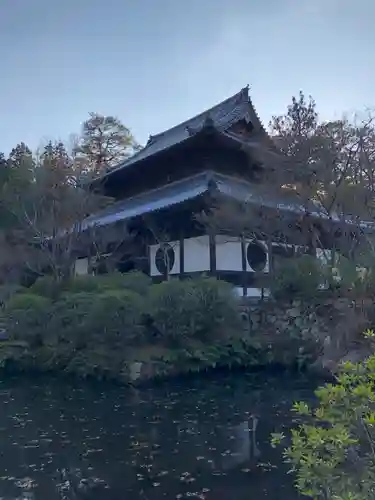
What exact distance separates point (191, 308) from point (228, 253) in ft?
11.0

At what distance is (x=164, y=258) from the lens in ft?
47.3

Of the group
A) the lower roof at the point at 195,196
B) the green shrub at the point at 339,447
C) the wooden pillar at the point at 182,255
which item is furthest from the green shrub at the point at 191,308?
the green shrub at the point at 339,447

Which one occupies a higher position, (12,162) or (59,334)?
(12,162)

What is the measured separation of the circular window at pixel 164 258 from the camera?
14.3 metres

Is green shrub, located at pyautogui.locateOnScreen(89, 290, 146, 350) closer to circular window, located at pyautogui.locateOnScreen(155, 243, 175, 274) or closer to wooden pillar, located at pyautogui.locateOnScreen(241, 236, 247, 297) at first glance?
circular window, located at pyautogui.locateOnScreen(155, 243, 175, 274)

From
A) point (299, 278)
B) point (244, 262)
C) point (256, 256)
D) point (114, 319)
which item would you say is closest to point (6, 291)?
point (114, 319)

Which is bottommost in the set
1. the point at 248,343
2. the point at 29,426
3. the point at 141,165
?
the point at 29,426

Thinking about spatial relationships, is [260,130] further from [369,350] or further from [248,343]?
[369,350]

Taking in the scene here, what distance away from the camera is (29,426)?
7090mm

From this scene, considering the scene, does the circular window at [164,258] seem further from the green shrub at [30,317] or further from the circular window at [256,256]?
the green shrub at [30,317]

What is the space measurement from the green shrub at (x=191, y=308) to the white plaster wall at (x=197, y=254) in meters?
2.49

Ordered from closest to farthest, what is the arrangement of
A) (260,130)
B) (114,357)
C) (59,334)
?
(114,357) < (59,334) < (260,130)

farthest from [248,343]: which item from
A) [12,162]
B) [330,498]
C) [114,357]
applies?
[12,162]

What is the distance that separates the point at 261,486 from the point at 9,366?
8.27 metres
